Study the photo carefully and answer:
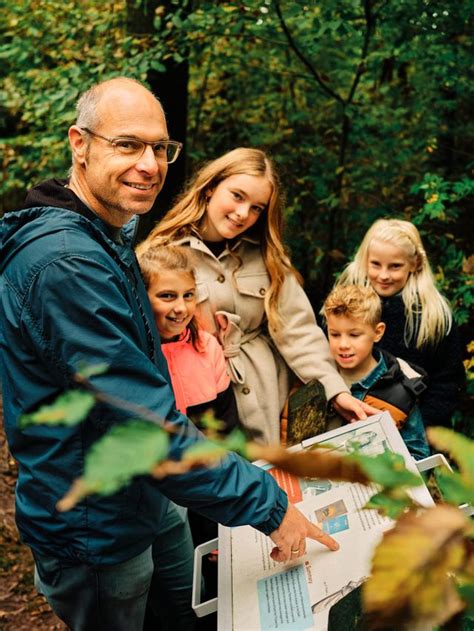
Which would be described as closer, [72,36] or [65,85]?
[65,85]

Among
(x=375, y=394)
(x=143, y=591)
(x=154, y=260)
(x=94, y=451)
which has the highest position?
(x=94, y=451)

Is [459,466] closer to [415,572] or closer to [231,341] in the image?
[415,572]

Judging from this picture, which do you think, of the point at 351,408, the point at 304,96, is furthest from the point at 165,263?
the point at 304,96

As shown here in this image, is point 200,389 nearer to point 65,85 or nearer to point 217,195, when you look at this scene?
point 217,195

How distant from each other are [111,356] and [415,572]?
1270 mm

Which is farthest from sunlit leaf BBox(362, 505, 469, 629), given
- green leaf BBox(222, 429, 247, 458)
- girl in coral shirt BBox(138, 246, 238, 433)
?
girl in coral shirt BBox(138, 246, 238, 433)

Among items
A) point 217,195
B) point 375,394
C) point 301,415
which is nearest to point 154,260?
point 217,195

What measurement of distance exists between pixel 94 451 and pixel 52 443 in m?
1.44

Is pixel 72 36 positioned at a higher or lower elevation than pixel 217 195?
higher

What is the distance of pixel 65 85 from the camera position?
5230 mm

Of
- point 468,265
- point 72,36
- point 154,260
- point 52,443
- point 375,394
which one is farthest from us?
point 72,36

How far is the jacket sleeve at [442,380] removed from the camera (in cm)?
331

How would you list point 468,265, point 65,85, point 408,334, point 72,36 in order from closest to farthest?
point 408,334 → point 468,265 → point 65,85 → point 72,36

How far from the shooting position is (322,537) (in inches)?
74.2
